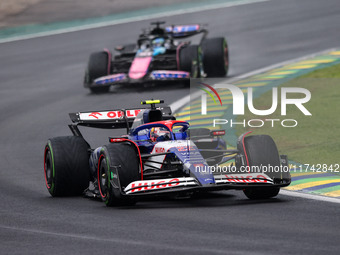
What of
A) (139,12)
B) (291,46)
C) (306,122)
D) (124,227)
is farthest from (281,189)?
(139,12)

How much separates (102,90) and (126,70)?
3.24 ft

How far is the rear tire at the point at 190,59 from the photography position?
25312mm

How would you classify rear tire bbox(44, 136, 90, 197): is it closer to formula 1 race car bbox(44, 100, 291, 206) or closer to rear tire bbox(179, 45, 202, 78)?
formula 1 race car bbox(44, 100, 291, 206)

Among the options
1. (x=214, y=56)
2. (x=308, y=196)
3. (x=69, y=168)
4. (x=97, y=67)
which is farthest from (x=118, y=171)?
(x=214, y=56)

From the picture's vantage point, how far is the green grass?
53.6 feet

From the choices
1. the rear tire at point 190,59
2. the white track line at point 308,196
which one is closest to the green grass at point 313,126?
the white track line at point 308,196

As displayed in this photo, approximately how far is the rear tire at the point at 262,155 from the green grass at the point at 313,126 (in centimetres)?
291

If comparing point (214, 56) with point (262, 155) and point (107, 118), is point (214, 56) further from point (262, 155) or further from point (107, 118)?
point (262, 155)

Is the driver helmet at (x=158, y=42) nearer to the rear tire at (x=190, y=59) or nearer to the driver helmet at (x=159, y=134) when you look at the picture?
the rear tire at (x=190, y=59)

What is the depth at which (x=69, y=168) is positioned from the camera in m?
14.0

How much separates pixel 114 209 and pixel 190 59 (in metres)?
13.3

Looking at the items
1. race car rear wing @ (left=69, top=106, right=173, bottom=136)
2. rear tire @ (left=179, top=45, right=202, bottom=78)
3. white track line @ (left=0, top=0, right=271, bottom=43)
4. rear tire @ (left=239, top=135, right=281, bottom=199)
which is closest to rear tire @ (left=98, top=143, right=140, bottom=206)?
rear tire @ (left=239, top=135, right=281, bottom=199)

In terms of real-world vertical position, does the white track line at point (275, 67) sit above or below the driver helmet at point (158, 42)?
below

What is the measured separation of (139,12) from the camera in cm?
4241
